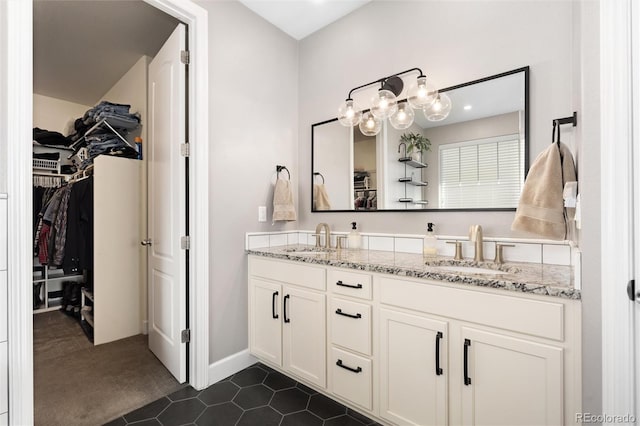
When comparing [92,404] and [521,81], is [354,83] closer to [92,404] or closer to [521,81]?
[521,81]

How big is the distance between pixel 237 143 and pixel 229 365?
1.61 meters

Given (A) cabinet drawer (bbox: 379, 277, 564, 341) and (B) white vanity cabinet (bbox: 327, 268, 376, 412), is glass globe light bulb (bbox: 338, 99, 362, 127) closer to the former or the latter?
(B) white vanity cabinet (bbox: 327, 268, 376, 412)

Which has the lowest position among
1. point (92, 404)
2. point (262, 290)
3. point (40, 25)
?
point (92, 404)

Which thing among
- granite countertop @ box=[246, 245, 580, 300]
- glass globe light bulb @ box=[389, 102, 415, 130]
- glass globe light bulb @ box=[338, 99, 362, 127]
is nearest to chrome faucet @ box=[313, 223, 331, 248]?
granite countertop @ box=[246, 245, 580, 300]

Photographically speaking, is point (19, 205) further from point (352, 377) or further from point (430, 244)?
point (430, 244)

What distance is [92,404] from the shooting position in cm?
174

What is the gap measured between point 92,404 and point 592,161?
272 centimetres

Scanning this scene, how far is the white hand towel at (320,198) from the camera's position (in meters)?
2.45

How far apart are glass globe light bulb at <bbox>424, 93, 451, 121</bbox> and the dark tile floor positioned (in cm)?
183

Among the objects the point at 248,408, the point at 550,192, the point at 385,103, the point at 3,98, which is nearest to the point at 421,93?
the point at 385,103

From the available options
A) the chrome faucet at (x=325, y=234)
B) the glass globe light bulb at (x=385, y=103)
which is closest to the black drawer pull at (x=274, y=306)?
the chrome faucet at (x=325, y=234)

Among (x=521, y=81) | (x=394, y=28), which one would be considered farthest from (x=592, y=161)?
(x=394, y=28)

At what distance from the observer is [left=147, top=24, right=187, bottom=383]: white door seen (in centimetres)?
196

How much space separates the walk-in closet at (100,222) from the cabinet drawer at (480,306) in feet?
5.35
